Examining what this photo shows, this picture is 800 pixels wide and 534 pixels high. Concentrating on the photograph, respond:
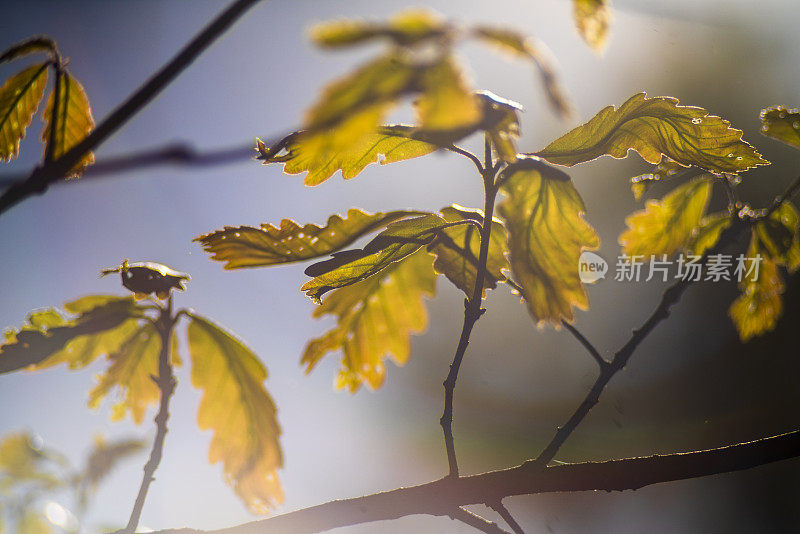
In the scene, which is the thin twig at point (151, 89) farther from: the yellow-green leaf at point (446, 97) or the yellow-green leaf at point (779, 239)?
the yellow-green leaf at point (779, 239)

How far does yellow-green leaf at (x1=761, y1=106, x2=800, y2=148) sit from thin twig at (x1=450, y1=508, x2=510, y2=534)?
2.17ft

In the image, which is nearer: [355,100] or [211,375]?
[355,100]

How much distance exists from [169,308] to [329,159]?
26cm

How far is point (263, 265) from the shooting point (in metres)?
0.40

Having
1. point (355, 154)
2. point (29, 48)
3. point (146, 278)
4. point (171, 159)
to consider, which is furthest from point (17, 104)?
point (171, 159)

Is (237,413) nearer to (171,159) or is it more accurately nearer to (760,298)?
(171,159)

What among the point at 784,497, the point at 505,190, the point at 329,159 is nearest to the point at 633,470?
the point at 505,190

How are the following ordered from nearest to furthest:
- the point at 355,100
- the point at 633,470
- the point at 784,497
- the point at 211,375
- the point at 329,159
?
the point at 355,100
the point at 633,470
the point at 329,159
the point at 211,375
the point at 784,497

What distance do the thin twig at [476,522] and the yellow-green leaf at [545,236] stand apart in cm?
15

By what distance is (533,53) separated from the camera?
0.17 meters

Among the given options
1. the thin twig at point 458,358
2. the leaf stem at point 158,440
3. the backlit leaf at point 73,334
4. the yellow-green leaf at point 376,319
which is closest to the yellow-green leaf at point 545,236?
the thin twig at point 458,358

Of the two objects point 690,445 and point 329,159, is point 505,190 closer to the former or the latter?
point 329,159

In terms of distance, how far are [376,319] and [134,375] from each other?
364mm

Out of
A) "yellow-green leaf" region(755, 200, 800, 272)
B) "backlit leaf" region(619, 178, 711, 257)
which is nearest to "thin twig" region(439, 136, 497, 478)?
"backlit leaf" region(619, 178, 711, 257)
